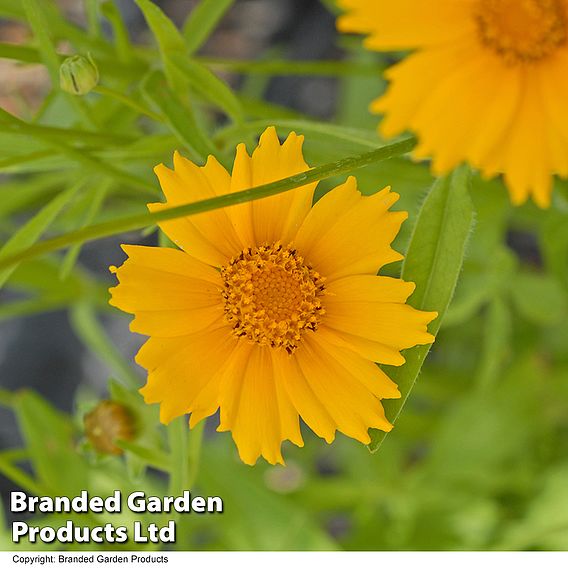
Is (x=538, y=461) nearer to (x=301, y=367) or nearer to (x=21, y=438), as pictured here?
(x=301, y=367)

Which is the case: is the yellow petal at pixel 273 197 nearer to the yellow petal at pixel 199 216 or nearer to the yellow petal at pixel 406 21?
the yellow petal at pixel 199 216

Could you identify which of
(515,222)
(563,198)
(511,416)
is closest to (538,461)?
(511,416)

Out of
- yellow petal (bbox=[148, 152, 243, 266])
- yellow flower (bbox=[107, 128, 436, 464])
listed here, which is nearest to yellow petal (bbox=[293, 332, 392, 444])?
yellow flower (bbox=[107, 128, 436, 464])

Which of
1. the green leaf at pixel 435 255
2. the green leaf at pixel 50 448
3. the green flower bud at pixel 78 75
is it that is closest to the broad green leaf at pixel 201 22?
the green flower bud at pixel 78 75

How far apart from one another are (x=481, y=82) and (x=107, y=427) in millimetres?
520

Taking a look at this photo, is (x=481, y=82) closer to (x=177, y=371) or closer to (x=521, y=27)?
(x=521, y=27)

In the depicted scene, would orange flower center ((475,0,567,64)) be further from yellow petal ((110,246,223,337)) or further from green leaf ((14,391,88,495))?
green leaf ((14,391,88,495))

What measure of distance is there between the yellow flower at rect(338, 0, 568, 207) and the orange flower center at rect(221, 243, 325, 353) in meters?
0.19

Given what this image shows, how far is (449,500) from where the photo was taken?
1.39 meters

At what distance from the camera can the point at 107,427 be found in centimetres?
85

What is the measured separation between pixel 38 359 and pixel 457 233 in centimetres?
152

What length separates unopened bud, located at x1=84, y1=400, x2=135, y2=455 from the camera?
844mm

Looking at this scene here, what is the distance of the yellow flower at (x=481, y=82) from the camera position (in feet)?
1.73

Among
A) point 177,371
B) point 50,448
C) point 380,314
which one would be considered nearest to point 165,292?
point 177,371
